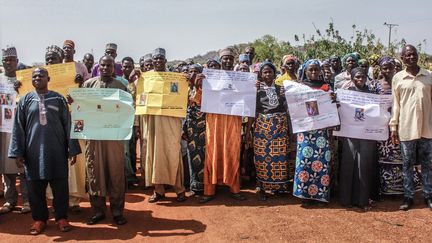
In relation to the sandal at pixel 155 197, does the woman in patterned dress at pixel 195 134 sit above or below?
above

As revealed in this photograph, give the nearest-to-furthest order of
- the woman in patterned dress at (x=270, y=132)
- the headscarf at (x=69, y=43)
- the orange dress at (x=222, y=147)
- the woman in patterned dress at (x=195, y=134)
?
the woman in patterned dress at (x=270, y=132)
the orange dress at (x=222, y=147)
the woman in patterned dress at (x=195, y=134)
the headscarf at (x=69, y=43)

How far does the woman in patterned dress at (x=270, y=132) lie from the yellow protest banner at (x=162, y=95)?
1203 millimetres

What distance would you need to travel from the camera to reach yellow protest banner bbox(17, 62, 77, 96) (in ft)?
18.2

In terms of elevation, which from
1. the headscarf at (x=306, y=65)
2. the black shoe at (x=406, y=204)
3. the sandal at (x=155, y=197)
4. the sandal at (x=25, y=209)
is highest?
the headscarf at (x=306, y=65)

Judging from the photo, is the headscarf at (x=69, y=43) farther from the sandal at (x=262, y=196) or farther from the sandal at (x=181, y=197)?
the sandal at (x=262, y=196)

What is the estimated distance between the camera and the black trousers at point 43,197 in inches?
199

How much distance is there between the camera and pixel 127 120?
534cm

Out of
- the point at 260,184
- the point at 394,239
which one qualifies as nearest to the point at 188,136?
the point at 260,184

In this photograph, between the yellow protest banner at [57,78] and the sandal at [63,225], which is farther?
the yellow protest banner at [57,78]

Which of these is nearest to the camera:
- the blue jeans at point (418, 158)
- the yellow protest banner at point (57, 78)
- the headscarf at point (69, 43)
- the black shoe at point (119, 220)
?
the black shoe at point (119, 220)

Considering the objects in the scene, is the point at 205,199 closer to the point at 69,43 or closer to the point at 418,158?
the point at 418,158

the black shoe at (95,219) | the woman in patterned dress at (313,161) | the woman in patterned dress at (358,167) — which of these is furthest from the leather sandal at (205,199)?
the woman in patterned dress at (358,167)

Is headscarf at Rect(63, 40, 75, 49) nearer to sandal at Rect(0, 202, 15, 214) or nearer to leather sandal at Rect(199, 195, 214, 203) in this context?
sandal at Rect(0, 202, 15, 214)

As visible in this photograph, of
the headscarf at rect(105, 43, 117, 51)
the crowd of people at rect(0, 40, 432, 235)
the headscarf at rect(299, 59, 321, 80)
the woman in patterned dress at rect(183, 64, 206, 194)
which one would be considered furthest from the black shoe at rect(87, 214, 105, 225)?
the headscarf at rect(105, 43, 117, 51)
